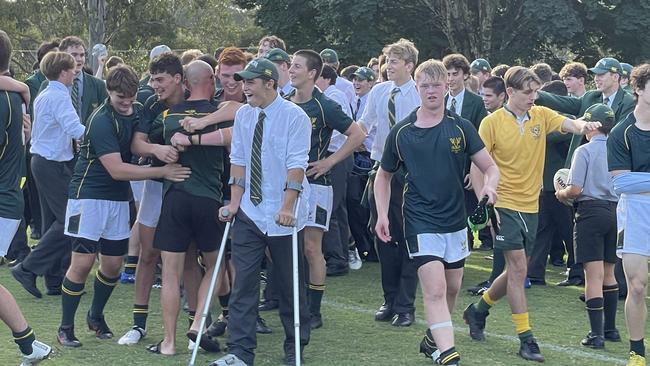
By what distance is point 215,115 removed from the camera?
767 cm

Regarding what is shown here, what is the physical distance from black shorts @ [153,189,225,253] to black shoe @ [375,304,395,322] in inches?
84.1

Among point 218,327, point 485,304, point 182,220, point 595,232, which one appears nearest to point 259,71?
point 182,220

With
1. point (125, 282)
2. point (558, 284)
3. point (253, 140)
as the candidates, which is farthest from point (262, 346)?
point (558, 284)

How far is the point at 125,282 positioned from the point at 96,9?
33.4 m

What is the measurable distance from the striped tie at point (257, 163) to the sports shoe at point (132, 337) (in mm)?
1645

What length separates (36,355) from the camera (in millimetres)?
7254

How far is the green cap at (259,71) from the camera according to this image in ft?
23.9

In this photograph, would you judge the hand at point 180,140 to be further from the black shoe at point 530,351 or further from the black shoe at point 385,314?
the black shoe at point 530,351

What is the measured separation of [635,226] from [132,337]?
3785mm

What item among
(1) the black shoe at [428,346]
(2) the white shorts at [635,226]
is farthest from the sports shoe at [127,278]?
(2) the white shorts at [635,226]

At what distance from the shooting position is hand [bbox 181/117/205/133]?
7.54 meters

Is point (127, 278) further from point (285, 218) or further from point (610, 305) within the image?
point (610, 305)

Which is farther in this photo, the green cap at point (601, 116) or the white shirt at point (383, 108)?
the white shirt at point (383, 108)

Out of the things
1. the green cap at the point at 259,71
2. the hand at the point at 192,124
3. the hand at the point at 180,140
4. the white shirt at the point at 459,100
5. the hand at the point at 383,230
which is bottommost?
the hand at the point at 383,230
